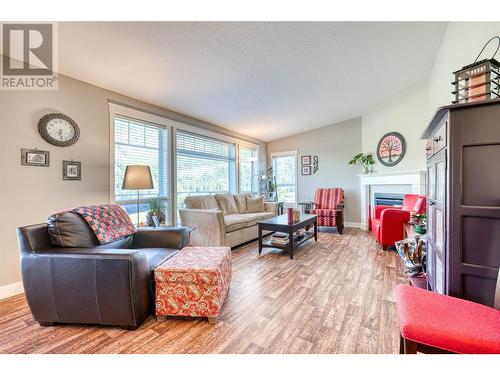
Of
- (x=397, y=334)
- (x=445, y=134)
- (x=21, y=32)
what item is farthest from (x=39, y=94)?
(x=397, y=334)

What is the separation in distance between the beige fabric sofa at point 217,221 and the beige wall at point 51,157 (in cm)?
123

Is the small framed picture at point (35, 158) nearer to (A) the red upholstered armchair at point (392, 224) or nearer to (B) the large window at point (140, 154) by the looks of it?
(B) the large window at point (140, 154)

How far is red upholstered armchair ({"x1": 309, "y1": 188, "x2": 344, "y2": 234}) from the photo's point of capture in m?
4.91

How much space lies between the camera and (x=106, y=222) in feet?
7.02

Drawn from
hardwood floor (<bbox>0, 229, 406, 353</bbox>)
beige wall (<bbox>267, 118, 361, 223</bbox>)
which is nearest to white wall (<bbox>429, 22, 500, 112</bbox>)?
beige wall (<bbox>267, 118, 361, 223</bbox>)

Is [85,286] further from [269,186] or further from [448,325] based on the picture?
[269,186]

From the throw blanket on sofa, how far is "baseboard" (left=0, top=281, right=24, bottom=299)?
119 centimetres

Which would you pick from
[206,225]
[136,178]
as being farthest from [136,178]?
[206,225]

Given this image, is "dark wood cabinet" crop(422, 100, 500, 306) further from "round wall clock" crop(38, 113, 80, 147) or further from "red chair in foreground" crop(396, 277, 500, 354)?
"round wall clock" crop(38, 113, 80, 147)

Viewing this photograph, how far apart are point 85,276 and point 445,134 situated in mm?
2429

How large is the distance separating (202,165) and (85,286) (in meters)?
3.26

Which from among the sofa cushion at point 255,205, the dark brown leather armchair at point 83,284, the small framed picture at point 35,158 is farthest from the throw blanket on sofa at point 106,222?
the sofa cushion at point 255,205

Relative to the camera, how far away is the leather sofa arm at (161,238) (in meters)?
2.40

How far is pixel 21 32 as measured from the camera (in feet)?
6.49
